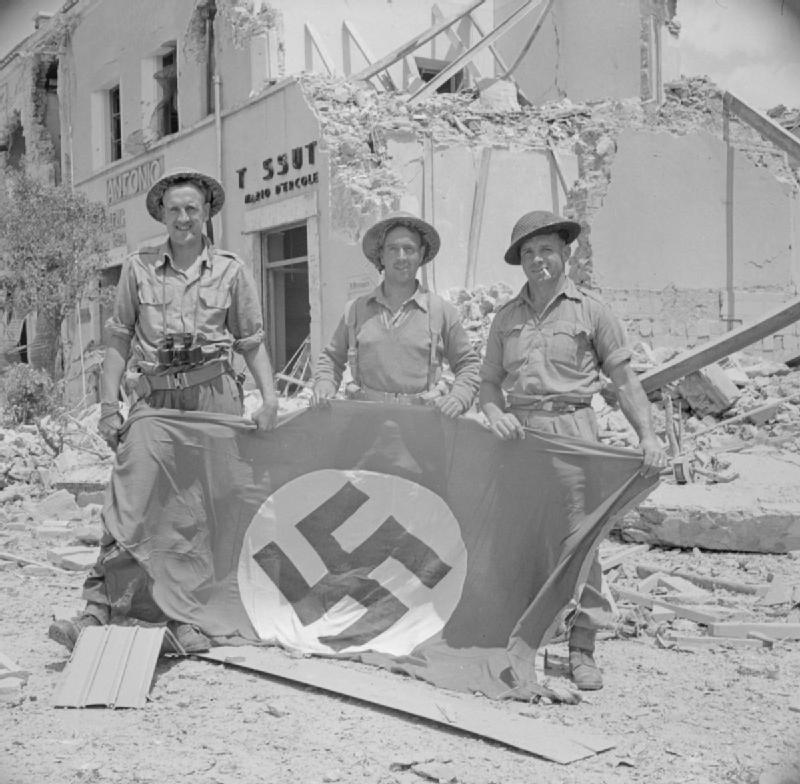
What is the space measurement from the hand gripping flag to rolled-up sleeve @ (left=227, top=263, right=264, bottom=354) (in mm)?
389

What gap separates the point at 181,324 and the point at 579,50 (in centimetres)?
1506

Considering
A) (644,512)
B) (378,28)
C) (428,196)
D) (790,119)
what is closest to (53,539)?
(644,512)

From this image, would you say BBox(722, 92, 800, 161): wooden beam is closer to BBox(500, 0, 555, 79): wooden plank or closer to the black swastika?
BBox(500, 0, 555, 79): wooden plank

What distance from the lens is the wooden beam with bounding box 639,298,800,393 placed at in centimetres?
546

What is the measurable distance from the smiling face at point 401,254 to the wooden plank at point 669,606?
7.69ft

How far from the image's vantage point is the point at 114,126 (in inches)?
848

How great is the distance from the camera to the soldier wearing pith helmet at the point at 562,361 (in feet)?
14.6

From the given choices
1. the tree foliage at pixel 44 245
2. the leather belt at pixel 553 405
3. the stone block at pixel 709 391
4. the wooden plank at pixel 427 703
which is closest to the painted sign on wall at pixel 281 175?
the tree foliage at pixel 44 245

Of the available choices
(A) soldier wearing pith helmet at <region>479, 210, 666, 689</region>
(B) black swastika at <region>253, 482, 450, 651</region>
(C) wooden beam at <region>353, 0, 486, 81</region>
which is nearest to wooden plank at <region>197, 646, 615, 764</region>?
(B) black swastika at <region>253, 482, 450, 651</region>

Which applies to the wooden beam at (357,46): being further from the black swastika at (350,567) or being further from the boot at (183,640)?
the boot at (183,640)

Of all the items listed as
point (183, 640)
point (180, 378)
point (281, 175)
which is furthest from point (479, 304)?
point (183, 640)

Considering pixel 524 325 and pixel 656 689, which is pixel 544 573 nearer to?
pixel 656 689

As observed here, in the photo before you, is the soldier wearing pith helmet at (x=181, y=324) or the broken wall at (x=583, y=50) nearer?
the soldier wearing pith helmet at (x=181, y=324)

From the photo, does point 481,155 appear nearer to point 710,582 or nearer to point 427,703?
point 710,582
